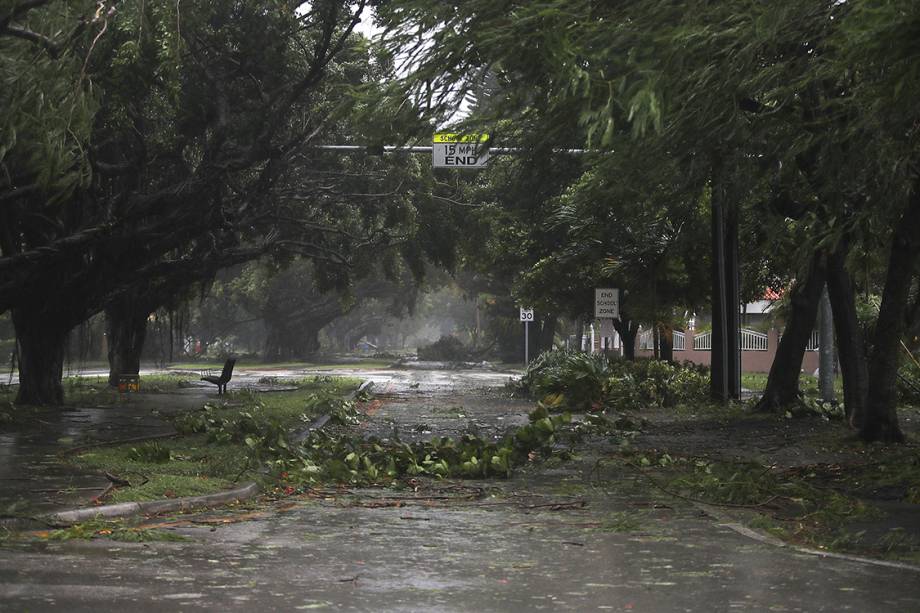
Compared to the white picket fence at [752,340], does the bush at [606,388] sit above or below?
below

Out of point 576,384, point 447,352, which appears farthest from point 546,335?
point 576,384

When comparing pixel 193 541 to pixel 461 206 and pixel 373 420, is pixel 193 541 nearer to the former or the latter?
pixel 373 420

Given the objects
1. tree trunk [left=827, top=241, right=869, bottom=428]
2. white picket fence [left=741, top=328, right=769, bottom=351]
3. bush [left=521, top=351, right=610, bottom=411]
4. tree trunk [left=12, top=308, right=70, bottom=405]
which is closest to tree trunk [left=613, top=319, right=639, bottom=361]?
bush [left=521, top=351, right=610, bottom=411]

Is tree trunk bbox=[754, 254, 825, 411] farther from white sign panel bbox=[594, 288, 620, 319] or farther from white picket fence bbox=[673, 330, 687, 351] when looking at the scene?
white picket fence bbox=[673, 330, 687, 351]

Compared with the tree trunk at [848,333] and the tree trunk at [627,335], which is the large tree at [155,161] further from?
the tree trunk at [627,335]

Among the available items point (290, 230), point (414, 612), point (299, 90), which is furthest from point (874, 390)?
point (290, 230)

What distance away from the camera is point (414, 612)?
6969 mm

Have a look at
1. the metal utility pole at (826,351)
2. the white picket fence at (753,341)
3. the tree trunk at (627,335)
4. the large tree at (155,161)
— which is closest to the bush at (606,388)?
the metal utility pole at (826,351)

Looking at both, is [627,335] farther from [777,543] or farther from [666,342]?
[777,543]

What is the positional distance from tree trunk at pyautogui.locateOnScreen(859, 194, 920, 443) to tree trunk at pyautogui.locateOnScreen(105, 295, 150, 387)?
23.2 m

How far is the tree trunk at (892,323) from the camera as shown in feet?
55.5

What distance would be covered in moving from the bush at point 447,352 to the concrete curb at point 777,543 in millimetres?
83294

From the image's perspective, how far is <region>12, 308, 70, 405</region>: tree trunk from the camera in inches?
1053

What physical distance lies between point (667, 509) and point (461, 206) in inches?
1002
